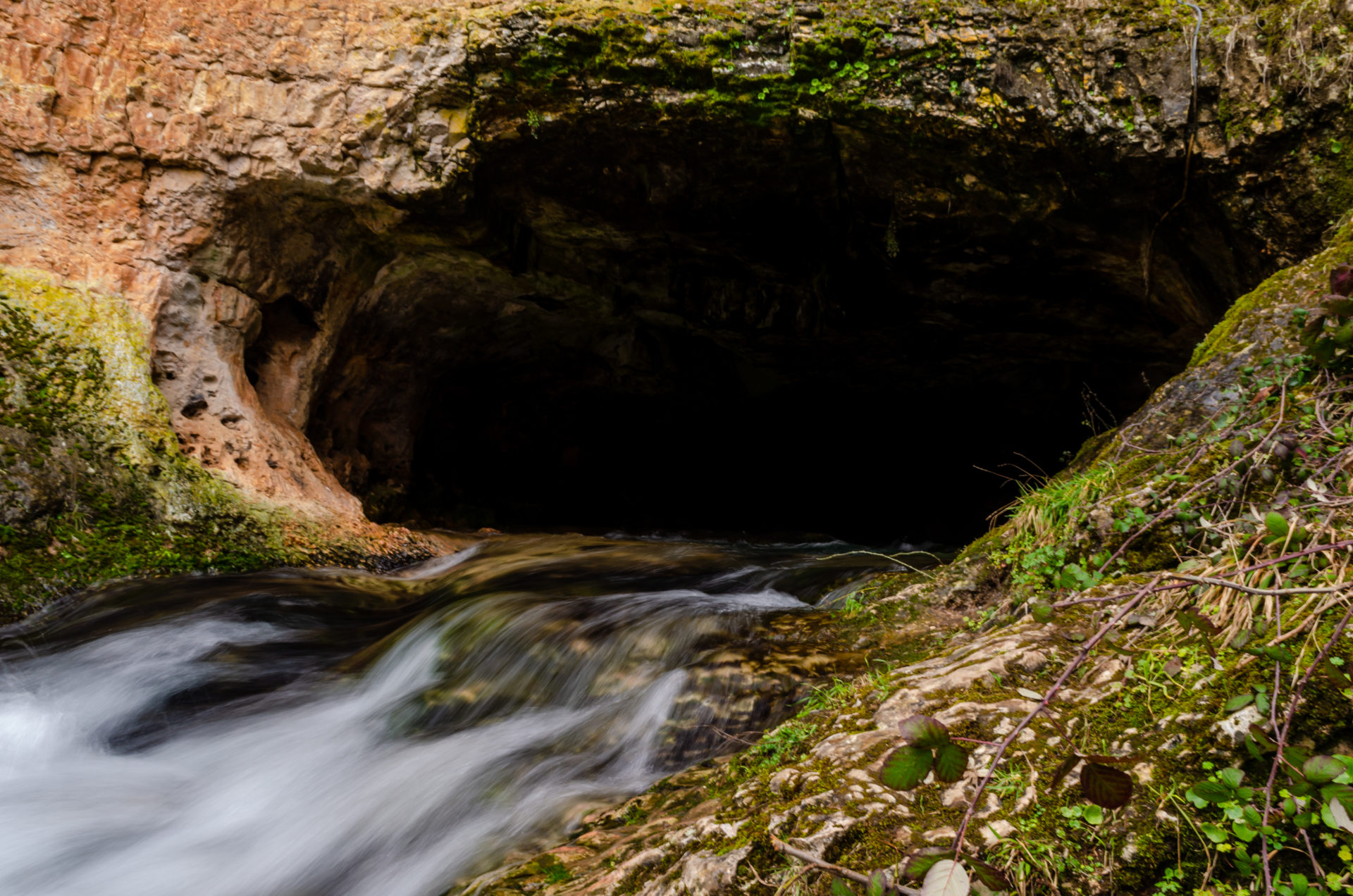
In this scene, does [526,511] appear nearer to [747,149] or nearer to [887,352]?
[887,352]

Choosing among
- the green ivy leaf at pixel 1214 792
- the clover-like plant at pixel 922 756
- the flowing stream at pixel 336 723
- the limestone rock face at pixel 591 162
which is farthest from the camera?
the limestone rock face at pixel 591 162

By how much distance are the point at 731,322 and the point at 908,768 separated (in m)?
7.76

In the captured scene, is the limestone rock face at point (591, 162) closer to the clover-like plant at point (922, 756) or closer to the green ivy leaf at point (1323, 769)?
the green ivy leaf at point (1323, 769)

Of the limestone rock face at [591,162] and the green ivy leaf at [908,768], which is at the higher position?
the limestone rock face at [591,162]

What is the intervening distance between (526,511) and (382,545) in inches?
191

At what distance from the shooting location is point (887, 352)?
9.20 meters

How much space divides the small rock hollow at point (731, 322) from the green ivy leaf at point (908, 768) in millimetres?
4104

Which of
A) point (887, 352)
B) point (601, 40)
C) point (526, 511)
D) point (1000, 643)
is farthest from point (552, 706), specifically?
point (526, 511)

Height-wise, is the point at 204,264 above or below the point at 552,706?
above

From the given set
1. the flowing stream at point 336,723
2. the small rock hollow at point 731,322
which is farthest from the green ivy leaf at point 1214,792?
the small rock hollow at point 731,322

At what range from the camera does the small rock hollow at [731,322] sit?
6.15 metres

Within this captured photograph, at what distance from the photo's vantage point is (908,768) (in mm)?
1072

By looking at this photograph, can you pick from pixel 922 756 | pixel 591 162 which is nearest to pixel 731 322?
pixel 591 162

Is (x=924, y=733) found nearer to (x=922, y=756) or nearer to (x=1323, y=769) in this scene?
(x=922, y=756)
